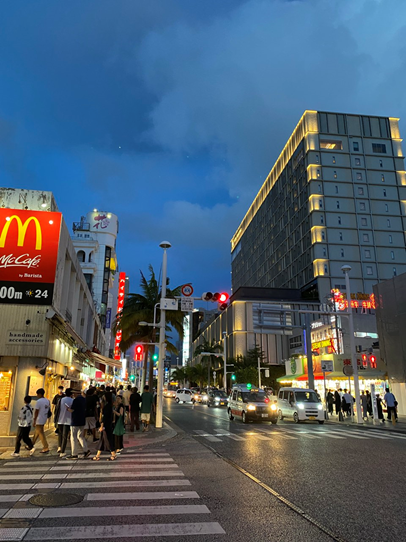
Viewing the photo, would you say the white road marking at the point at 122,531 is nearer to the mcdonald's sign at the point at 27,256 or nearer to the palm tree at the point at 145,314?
the mcdonald's sign at the point at 27,256

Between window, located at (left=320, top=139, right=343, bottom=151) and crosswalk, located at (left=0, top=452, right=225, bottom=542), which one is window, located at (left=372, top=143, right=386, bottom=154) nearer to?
window, located at (left=320, top=139, right=343, bottom=151)

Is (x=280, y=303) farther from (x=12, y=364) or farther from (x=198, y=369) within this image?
(x=12, y=364)

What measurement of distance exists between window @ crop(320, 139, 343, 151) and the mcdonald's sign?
8407 cm

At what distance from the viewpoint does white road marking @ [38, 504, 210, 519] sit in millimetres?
6082

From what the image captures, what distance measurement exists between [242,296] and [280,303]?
904 centimetres

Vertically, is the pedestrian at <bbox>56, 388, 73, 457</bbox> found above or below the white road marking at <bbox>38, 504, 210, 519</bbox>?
above

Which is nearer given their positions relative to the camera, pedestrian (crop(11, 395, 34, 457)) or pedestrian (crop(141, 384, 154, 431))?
pedestrian (crop(11, 395, 34, 457))

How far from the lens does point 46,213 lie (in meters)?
16.9

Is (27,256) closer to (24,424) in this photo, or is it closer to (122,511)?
(24,424)

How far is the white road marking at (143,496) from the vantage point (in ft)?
23.3

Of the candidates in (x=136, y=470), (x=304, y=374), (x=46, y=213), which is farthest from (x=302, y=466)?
(x=304, y=374)

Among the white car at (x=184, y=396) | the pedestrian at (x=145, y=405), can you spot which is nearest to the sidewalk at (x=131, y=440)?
the pedestrian at (x=145, y=405)

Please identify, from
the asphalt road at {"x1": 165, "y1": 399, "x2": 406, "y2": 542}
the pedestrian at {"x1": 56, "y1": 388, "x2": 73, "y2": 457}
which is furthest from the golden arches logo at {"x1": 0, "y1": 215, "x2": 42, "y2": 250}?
the asphalt road at {"x1": 165, "y1": 399, "x2": 406, "y2": 542}

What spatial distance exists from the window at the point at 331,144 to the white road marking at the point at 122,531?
9340 cm
